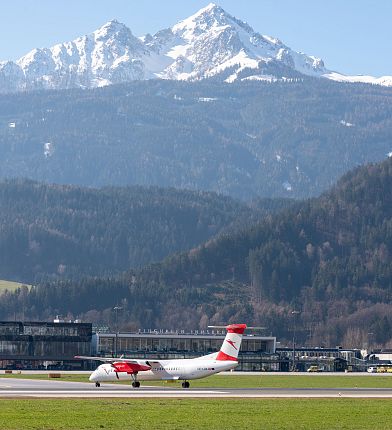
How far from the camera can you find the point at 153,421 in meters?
104

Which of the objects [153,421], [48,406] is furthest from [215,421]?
[48,406]

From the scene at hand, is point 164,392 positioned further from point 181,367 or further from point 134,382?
point 134,382

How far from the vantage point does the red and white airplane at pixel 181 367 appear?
6245 inches

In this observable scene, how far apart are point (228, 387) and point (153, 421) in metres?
60.4

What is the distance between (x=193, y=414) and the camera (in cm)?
11062

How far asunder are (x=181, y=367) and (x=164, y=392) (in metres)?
14.5

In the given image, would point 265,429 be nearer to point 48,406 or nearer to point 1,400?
point 48,406

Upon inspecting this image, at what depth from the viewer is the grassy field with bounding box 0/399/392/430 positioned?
101 m

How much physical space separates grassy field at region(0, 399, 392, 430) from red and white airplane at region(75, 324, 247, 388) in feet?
90.5

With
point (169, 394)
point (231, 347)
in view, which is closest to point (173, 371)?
point (231, 347)

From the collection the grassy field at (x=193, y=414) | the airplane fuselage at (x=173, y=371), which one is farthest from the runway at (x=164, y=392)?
the grassy field at (x=193, y=414)

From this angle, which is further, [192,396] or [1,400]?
[192,396]

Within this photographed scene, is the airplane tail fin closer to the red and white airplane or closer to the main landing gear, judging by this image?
the red and white airplane

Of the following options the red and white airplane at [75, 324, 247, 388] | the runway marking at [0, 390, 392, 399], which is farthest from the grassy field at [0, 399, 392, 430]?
the red and white airplane at [75, 324, 247, 388]
